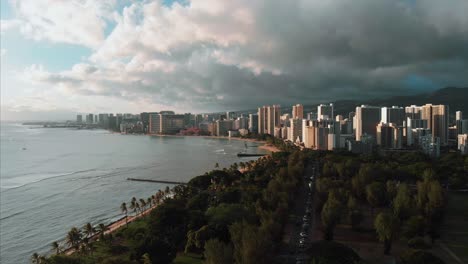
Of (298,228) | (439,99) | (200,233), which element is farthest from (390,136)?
(439,99)

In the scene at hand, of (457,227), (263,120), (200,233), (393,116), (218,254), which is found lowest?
(457,227)

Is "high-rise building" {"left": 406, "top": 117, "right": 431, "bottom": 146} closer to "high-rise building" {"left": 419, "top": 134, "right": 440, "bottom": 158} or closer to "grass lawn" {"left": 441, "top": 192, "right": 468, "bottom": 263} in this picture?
"high-rise building" {"left": 419, "top": 134, "right": 440, "bottom": 158}

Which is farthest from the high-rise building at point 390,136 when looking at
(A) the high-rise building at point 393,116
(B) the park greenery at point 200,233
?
(B) the park greenery at point 200,233

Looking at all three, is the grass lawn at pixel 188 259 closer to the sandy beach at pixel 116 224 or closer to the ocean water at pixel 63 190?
the sandy beach at pixel 116 224

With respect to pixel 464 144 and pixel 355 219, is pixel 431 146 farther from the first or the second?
pixel 355 219

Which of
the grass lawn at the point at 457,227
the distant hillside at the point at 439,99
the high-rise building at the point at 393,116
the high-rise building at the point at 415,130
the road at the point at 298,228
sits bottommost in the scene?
the grass lawn at the point at 457,227

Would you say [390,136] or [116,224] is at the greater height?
[390,136]
